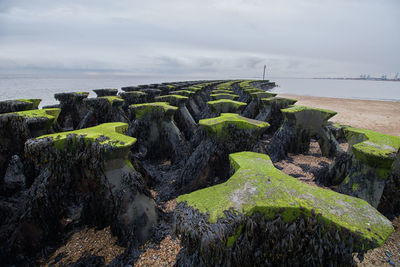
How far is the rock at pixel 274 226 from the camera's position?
2.06m

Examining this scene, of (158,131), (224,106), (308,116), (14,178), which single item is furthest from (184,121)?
(14,178)

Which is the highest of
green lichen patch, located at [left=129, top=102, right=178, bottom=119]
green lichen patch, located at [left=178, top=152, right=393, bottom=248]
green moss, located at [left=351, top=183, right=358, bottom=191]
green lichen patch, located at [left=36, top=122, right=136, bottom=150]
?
green lichen patch, located at [left=129, top=102, right=178, bottom=119]

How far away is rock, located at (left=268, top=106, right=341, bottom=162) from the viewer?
7.54m

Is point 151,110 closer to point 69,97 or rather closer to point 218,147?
point 218,147

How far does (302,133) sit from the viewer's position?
25.9ft

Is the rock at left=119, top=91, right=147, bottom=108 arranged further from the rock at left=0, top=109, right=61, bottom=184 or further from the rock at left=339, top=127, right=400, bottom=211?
the rock at left=339, top=127, right=400, bottom=211

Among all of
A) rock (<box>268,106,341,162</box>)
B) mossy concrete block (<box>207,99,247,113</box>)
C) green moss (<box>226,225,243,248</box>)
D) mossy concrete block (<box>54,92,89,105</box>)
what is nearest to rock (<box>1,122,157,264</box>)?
green moss (<box>226,225,243,248</box>)

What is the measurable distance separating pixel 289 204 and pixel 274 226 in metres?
0.33

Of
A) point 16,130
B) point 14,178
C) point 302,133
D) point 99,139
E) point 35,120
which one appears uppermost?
point 35,120

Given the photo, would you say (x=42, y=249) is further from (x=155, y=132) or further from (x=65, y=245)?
(x=155, y=132)

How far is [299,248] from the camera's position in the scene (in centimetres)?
232

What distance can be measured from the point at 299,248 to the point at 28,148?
15.3 feet

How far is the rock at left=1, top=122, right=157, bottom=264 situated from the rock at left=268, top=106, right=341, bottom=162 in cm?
590

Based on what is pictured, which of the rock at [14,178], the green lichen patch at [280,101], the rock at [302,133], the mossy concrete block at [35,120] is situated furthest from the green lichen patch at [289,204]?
the green lichen patch at [280,101]
